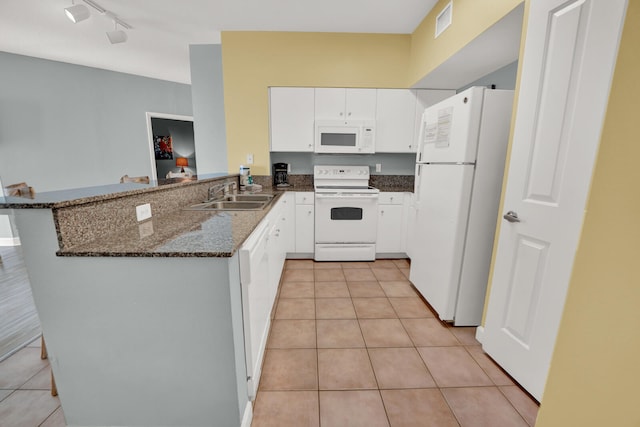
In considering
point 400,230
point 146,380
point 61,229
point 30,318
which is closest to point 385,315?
point 400,230

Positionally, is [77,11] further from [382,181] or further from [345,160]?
[382,181]

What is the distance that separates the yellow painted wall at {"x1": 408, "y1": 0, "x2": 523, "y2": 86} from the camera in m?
1.67

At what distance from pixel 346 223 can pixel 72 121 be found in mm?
4505

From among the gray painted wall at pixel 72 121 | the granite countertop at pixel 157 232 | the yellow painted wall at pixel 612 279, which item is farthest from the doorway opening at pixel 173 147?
the yellow painted wall at pixel 612 279

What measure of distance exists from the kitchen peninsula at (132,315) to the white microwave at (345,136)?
7.47 feet

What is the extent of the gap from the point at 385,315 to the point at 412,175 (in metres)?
2.14

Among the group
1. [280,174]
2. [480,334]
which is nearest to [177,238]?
[480,334]

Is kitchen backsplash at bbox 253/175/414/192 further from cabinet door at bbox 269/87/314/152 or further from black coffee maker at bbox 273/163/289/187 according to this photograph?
cabinet door at bbox 269/87/314/152

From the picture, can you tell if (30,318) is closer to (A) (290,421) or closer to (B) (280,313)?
(B) (280,313)

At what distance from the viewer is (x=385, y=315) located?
213 cm

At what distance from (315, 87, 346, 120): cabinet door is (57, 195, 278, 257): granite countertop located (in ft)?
6.72

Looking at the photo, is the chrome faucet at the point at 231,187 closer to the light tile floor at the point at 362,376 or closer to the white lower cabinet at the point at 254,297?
the white lower cabinet at the point at 254,297

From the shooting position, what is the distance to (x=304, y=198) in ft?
10.2

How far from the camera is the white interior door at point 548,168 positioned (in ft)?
3.52
